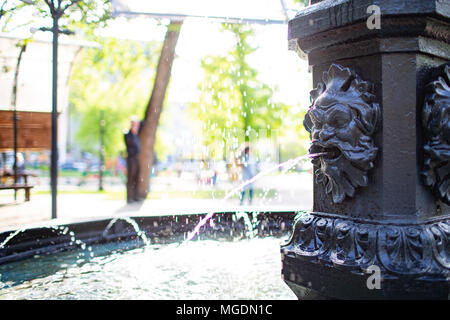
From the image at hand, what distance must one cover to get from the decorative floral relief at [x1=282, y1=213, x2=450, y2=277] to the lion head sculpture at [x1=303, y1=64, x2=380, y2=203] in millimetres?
225

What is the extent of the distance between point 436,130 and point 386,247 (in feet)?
2.33

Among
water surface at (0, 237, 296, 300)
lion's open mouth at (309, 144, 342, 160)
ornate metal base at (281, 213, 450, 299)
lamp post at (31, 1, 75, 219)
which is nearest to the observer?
ornate metal base at (281, 213, 450, 299)

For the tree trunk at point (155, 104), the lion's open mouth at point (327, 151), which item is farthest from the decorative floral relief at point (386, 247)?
the tree trunk at point (155, 104)

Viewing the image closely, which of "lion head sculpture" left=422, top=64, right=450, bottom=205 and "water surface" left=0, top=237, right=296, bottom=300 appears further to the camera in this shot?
"water surface" left=0, top=237, right=296, bottom=300

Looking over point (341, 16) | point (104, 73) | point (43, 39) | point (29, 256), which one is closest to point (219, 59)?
point (104, 73)

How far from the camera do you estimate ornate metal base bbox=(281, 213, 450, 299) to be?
2.25 metres

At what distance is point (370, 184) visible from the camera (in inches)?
99.1

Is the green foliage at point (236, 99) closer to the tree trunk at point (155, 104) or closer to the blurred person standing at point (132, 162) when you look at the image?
the tree trunk at point (155, 104)

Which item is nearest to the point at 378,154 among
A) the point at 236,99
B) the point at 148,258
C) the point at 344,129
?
the point at 344,129

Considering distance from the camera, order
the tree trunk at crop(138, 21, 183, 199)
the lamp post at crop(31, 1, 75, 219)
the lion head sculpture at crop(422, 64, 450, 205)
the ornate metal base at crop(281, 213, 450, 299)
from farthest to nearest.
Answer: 1. the tree trunk at crop(138, 21, 183, 199)
2. the lamp post at crop(31, 1, 75, 219)
3. the lion head sculpture at crop(422, 64, 450, 205)
4. the ornate metal base at crop(281, 213, 450, 299)

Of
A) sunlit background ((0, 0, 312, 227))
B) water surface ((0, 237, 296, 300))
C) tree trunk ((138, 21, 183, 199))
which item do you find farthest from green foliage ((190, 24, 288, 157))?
water surface ((0, 237, 296, 300))

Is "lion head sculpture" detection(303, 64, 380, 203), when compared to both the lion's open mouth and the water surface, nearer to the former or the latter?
the lion's open mouth

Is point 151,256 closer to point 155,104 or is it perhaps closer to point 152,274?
point 152,274

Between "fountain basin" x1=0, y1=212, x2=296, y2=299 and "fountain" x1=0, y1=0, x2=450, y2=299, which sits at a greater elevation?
"fountain" x1=0, y1=0, x2=450, y2=299
